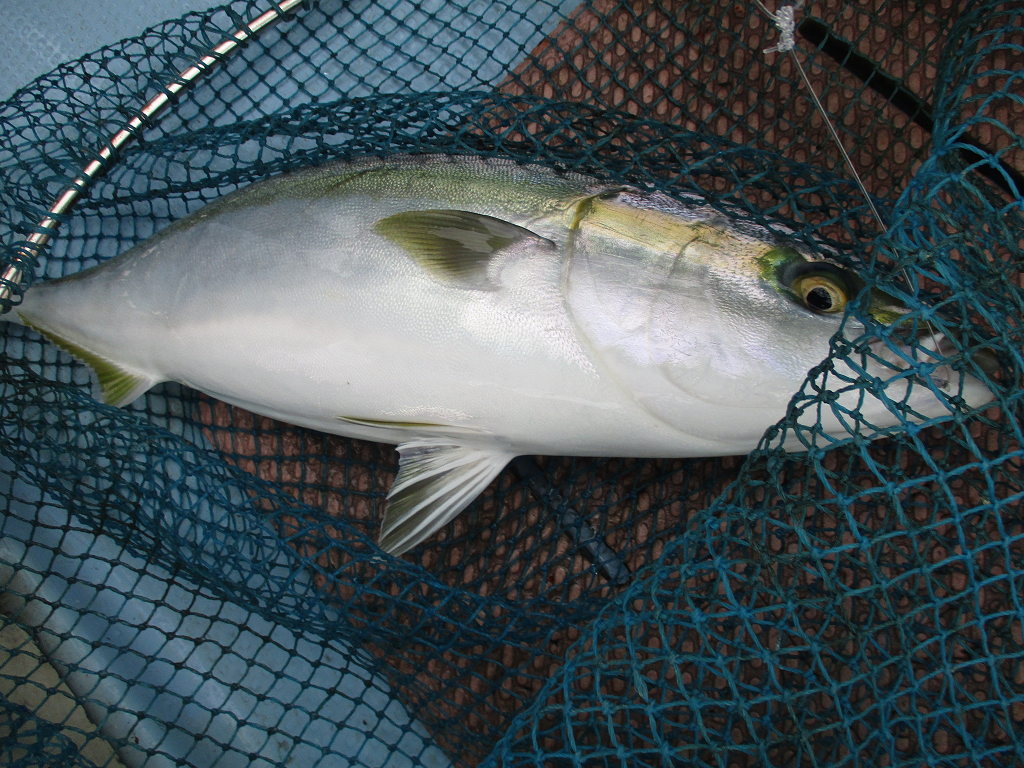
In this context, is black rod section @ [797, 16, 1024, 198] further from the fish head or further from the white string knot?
the fish head

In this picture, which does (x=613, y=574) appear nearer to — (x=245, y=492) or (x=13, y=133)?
(x=245, y=492)

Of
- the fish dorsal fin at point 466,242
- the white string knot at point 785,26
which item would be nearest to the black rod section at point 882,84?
the white string knot at point 785,26

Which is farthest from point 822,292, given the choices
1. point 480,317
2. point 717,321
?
point 480,317

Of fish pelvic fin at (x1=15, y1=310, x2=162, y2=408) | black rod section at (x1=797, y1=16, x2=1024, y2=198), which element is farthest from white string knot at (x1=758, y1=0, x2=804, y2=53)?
fish pelvic fin at (x1=15, y1=310, x2=162, y2=408)

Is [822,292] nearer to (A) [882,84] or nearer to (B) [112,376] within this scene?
(A) [882,84]

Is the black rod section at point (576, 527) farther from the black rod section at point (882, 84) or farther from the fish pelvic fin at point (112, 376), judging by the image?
the black rod section at point (882, 84)

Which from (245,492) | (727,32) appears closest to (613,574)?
(245,492)
